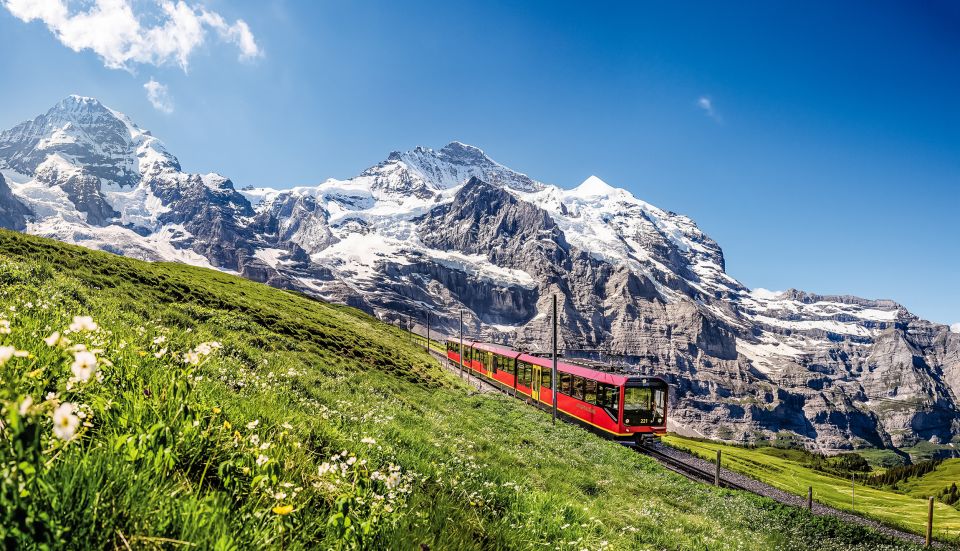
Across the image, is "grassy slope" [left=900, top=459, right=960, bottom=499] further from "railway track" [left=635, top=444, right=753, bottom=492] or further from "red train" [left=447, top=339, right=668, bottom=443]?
"red train" [left=447, top=339, right=668, bottom=443]

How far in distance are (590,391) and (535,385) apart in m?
11.0

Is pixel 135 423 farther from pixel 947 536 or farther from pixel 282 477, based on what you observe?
pixel 947 536

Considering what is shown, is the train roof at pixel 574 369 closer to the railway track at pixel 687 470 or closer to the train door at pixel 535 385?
the train door at pixel 535 385

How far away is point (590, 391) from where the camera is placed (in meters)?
34.6

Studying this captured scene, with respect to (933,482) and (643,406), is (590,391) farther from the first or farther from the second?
(933,482)

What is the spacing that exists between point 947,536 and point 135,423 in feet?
147

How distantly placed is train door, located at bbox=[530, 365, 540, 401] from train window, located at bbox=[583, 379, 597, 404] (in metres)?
9.36

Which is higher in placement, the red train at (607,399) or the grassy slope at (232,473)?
the grassy slope at (232,473)

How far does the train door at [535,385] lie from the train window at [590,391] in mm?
9359

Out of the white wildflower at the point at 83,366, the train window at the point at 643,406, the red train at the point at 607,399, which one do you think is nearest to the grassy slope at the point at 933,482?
the train window at the point at 643,406

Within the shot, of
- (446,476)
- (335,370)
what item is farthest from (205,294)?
(446,476)

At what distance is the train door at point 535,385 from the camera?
145ft

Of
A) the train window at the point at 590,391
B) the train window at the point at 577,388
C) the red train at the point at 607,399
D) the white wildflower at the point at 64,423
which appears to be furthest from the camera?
the train window at the point at 577,388

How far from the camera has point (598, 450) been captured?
22109 mm
